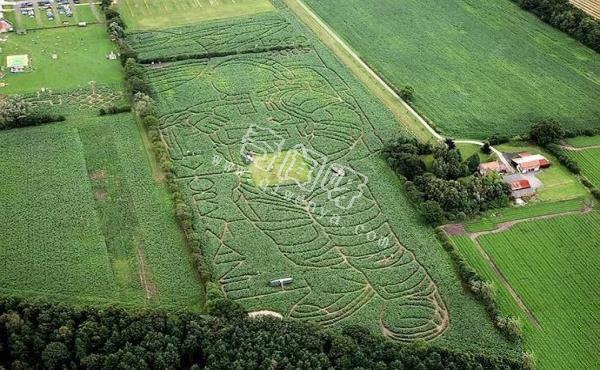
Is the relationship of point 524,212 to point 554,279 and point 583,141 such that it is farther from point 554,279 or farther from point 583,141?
point 583,141

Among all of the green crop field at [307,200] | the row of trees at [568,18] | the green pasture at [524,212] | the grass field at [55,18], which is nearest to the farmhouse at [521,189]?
the green pasture at [524,212]

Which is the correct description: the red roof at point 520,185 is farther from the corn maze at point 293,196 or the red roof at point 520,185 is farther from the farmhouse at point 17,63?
the farmhouse at point 17,63

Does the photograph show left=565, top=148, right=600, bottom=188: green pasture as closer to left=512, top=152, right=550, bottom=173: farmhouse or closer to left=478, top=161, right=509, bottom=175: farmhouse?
left=512, top=152, right=550, bottom=173: farmhouse

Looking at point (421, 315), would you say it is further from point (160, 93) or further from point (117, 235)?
point (160, 93)

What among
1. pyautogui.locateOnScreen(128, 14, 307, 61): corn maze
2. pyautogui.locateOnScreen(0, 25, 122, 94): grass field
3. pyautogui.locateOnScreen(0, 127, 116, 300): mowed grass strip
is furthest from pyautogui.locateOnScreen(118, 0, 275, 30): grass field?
pyautogui.locateOnScreen(0, 127, 116, 300): mowed grass strip

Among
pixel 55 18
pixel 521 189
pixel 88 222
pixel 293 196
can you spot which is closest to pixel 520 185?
pixel 521 189
